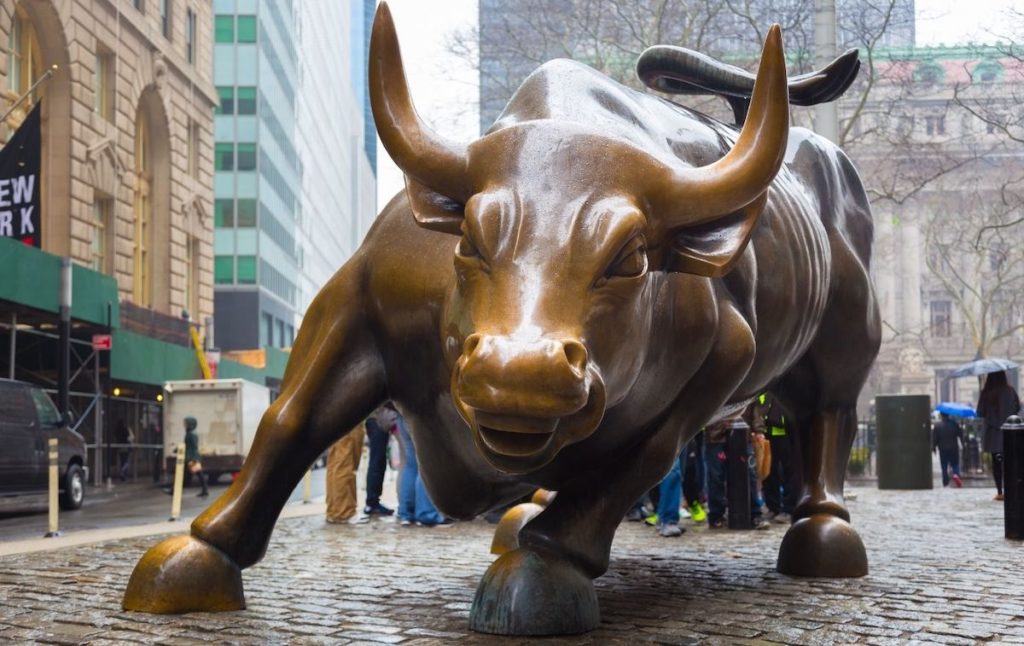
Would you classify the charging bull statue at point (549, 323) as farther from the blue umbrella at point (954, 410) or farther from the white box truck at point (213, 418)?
the white box truck at point (213, 418)

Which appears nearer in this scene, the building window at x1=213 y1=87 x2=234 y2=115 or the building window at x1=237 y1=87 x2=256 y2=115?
the building window at x1=213 y1=87 x2=234 y2=115

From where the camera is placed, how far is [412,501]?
11500mm

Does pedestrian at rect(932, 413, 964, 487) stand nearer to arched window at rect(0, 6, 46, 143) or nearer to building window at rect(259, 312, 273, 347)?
arched window at rect(0, 6, 46, 143)

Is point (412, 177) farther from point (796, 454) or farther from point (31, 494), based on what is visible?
point (31, 494)

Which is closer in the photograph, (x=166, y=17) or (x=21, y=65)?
(x=21, y=65)

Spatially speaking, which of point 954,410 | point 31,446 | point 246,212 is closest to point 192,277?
point 246,212

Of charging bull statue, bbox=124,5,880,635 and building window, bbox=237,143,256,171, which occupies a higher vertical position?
building window, bbox=237,143,256,171

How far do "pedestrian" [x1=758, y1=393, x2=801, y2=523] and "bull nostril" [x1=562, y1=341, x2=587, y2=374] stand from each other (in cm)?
799

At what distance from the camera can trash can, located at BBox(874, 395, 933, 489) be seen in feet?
63.4

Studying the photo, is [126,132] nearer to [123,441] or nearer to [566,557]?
[123,441]

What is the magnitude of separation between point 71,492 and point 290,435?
1430cm

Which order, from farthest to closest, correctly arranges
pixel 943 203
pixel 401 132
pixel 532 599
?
pixel 943 203
pixel 532 599
pixel 401 132

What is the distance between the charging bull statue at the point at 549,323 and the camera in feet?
11.8

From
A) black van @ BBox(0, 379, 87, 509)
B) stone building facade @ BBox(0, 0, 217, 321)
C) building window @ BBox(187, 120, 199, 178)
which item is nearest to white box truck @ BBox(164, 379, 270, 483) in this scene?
stone building facade @ BBox(0, 0, 217, 321)
